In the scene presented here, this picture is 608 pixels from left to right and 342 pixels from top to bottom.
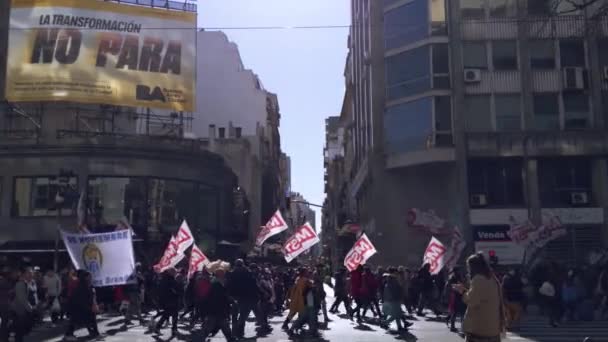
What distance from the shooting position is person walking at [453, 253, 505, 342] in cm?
816

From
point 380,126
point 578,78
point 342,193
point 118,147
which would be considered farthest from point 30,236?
point 342,193

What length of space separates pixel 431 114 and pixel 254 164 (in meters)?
34.2

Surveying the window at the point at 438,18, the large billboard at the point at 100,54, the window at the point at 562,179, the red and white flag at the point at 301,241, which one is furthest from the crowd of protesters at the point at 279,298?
the window at the point at 438,18

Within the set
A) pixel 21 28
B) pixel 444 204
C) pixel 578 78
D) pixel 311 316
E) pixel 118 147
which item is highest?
pixel 21 28

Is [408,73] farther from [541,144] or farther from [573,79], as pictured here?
[573,79]

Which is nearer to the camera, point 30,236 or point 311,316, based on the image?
point 311,316

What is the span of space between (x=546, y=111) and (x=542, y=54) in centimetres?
296

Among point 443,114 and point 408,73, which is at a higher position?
point 408,73

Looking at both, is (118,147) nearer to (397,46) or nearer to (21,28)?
(21,28)

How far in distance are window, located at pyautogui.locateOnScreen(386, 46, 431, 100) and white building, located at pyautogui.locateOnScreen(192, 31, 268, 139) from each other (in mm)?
28904

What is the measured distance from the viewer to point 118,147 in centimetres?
3694

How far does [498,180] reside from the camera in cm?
3784

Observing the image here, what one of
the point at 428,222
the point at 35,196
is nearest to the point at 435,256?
the point at 428,222

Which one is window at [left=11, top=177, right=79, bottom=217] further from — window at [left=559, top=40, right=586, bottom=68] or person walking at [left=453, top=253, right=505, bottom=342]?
person walking at [left=453, top=253, right=505, bottom=342]
